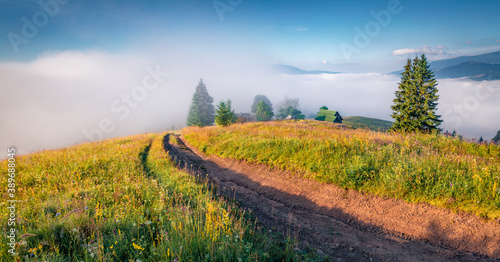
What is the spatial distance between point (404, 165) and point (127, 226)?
30.2 ft

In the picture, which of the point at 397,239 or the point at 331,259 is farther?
the point at 397,239

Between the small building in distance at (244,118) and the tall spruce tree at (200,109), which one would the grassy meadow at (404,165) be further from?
the small building in distance at (244,118)

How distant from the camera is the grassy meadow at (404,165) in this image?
22.0 feet

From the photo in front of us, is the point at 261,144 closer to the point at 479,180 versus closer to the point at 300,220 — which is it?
the point at 300,220

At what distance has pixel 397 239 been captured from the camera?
6094mm

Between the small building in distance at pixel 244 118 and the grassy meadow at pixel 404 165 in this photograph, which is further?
the small building in distance at pixel 244 118

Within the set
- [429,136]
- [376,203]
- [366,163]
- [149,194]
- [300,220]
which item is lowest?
[300,220]

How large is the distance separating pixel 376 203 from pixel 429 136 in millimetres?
7196

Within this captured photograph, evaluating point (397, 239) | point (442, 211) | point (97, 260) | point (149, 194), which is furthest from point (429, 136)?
point (97, 260)

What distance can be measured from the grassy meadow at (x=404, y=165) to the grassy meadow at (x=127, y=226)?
4869mm

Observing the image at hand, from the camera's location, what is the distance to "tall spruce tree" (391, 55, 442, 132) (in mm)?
32750

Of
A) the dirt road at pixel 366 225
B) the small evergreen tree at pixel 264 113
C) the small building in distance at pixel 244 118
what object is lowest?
the dirt road at pixel 366 225

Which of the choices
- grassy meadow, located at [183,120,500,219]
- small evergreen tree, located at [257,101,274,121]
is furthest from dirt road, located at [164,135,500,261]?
small evergreen tree, located at [257,101,274,121]

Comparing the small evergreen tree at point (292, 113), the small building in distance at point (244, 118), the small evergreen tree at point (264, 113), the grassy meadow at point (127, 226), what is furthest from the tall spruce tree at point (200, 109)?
the small evergreen tree at point (292, 113)
